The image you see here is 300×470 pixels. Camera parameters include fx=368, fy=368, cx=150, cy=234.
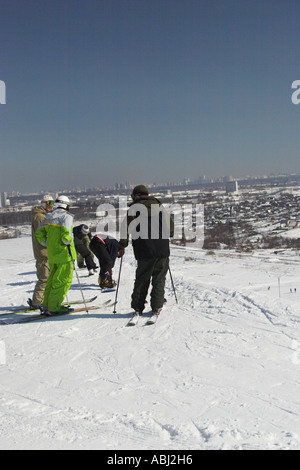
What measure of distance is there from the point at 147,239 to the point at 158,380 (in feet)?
7.33

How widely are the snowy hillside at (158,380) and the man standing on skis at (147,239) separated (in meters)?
0.38

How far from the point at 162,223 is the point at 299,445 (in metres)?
3.36

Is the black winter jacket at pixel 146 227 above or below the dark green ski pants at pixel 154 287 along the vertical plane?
above

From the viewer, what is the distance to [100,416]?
8.79 ft

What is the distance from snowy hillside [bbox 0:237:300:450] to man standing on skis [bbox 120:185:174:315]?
1.25 feet

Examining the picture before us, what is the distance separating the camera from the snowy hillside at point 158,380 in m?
2.43

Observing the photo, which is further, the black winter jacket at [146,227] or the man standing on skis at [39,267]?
the man standing on skis at [39,267]

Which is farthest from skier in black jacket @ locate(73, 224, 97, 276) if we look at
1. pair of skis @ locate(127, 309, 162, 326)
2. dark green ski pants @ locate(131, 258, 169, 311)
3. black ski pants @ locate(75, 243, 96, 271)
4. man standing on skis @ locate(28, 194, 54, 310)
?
pair of skis @ locate(127, 309, 162, 326)

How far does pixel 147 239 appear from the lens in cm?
511

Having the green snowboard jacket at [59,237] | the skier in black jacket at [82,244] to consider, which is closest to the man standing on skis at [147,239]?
the green snowboard jacket at [59,237]

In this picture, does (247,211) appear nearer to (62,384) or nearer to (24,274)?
(24,274)
